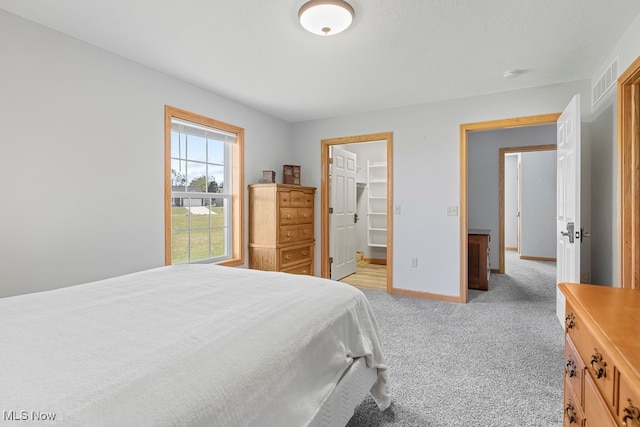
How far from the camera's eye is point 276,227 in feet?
12.8

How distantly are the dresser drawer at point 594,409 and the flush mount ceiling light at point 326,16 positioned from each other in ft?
7.22

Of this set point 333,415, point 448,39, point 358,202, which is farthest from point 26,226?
point 358,202

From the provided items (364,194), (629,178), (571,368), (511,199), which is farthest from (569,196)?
(511,199)

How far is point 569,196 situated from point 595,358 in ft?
7.67

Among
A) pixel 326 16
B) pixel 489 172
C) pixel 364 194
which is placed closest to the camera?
pixel 326 16

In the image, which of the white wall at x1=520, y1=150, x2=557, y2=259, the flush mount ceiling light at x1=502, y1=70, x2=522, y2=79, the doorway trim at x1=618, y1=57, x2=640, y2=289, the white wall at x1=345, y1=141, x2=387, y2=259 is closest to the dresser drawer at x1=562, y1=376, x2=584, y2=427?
the doorway trim at x1=618, y1=57, x2=640, y2=289

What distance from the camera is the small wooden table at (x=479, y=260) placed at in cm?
429

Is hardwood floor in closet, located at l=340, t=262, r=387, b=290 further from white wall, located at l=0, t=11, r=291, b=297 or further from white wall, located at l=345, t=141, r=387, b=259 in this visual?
white wall, located at l=0, t=11, r=291, b=297

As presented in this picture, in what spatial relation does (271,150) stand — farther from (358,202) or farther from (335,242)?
(358,202)

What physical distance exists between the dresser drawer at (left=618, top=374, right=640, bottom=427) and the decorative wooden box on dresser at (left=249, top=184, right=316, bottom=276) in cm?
333

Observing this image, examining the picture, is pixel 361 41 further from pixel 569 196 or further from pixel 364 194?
pixel 364 194

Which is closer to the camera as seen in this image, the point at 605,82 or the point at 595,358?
the point at 595,358

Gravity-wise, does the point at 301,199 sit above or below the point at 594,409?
above

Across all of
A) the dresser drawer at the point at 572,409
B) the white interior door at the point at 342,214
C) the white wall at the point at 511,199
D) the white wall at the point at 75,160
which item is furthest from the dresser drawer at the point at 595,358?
the white wall at the point at 511,199
